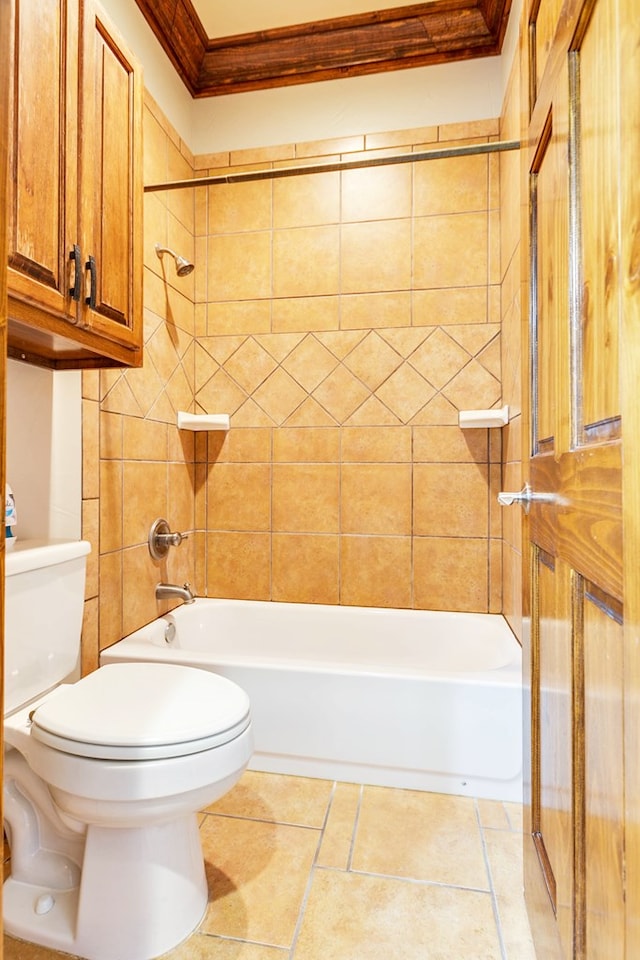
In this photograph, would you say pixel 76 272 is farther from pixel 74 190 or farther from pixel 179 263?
pixel 179 263

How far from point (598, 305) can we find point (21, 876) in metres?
1.67

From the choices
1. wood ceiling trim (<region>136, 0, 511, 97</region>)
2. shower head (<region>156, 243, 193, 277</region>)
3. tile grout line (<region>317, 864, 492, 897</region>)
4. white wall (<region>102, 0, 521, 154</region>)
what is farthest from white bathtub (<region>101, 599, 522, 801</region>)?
wood ceiling trim (<region>136, 0, 511, 97</region>)

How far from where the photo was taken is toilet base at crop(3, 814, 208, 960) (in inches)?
43.0

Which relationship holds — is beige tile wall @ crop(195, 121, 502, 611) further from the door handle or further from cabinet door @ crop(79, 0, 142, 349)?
the door handle

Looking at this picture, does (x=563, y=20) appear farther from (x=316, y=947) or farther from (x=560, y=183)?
(x=316, y=947)

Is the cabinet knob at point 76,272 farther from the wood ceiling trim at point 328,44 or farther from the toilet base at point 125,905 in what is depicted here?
the wood ceiling trim at point 328,44

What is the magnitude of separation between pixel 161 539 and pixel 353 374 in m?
1.10

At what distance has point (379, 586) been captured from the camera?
7.74ft

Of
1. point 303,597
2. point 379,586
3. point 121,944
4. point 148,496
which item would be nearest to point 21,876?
point 121,944

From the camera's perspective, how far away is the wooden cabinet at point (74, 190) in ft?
3.52

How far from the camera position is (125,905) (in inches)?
43.2

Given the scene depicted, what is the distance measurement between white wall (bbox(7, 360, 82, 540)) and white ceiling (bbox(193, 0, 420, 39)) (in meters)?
1.64

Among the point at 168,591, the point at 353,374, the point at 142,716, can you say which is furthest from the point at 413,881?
the point at 353,374

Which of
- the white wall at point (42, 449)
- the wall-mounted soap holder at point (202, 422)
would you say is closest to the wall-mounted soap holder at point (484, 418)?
the wall-mounted soap holder at point (202, 422)
